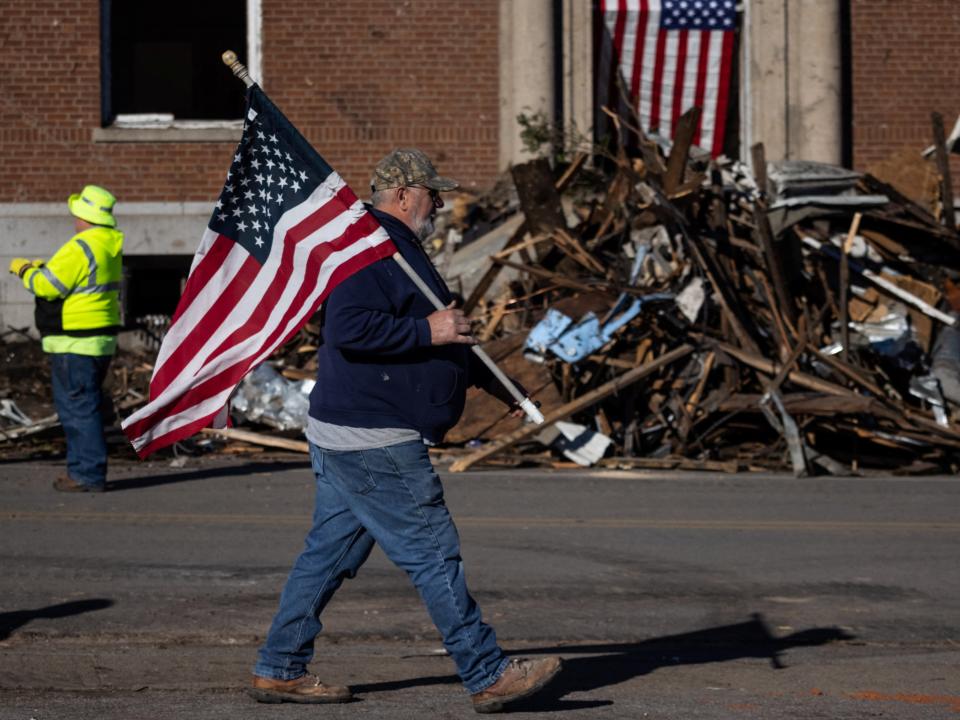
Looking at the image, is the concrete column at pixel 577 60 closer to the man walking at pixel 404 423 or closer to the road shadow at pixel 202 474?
the road shadow at pixel 202 474

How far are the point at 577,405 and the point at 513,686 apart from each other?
6.83 meters

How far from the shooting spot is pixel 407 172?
536 cm

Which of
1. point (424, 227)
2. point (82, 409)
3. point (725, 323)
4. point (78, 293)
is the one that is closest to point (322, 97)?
point (725, 323)

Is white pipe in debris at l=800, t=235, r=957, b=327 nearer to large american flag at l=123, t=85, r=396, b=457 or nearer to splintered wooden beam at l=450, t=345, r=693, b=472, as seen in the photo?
splintered wooden beam at l=450, t=345, r=693, b=472

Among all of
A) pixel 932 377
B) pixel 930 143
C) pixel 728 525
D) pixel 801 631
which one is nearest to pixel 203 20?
pixel 930 143

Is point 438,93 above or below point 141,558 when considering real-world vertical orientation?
above

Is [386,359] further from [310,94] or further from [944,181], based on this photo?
[310,94]

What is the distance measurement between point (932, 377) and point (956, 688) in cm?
720

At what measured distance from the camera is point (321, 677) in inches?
234

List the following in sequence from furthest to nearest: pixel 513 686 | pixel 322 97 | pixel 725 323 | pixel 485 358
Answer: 1. pixel 322 97
2. pixel 725 323
3. pixel 485 358
4. pixel 513 686

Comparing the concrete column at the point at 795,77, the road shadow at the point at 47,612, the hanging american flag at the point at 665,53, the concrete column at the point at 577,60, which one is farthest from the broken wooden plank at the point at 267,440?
the concrete column at the point at 795,77

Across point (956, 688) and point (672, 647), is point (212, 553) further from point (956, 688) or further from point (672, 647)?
point (956, 688)

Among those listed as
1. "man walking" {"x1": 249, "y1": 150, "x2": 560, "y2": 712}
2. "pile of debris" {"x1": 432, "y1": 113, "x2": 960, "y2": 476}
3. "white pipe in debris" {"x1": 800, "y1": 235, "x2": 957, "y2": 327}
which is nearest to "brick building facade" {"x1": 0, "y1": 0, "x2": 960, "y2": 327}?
"pile of debris" {"x1": 432, "y1": 113, "x2": 960, "y2": 476}

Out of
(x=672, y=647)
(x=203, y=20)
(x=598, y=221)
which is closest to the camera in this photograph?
(x=672, y=647)
